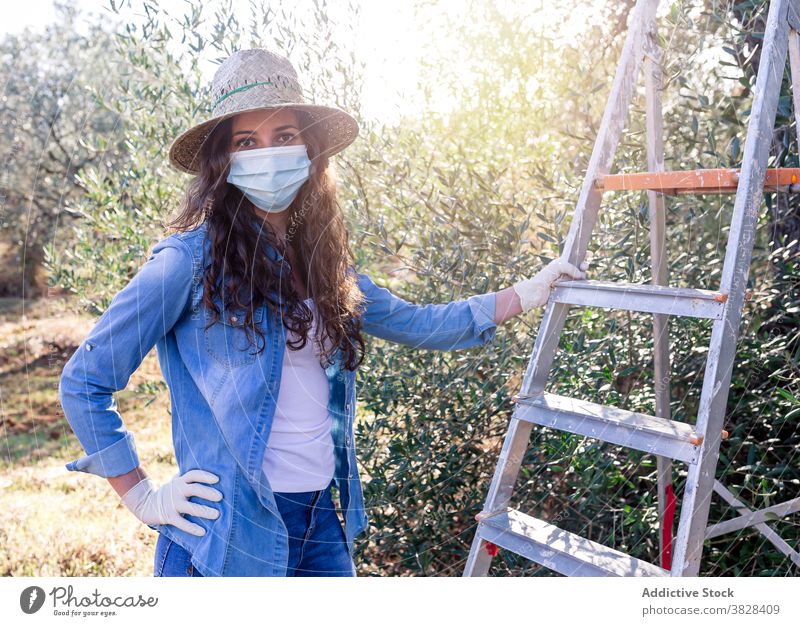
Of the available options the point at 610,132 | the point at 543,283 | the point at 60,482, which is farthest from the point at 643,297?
the point at 60,482

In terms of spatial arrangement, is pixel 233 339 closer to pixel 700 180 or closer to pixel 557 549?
pixel 557 549

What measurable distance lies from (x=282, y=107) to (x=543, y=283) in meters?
0.75

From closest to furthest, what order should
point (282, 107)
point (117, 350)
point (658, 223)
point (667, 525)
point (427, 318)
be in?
point (117, 350) → point (282, 107) → point (427, 318) → point (658, 223) → point (667, 525)

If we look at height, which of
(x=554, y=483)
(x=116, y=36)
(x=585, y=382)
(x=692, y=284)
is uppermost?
(x=116, y=36)

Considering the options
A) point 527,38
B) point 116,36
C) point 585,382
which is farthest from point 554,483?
point 116,36

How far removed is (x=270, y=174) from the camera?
5.51ft

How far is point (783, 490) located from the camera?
97.2 inches

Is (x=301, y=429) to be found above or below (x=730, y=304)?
below

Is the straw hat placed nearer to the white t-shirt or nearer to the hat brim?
the hat brim

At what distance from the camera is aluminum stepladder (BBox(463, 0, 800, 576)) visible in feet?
5.06

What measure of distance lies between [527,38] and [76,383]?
218cm

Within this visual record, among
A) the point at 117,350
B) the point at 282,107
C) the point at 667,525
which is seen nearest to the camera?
the point at 117,350

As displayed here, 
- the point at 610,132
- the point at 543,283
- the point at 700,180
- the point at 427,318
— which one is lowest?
the point at 427,318
